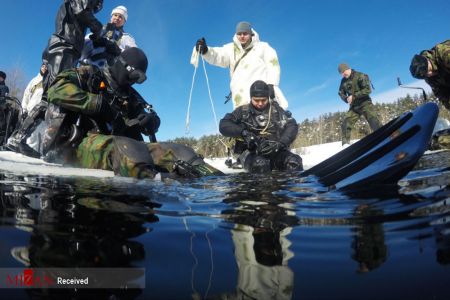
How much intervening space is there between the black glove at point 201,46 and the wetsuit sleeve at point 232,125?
1.39 metres

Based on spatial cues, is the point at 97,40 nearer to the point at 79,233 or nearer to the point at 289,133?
the point at 289,133

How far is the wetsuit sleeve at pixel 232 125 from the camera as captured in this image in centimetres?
432

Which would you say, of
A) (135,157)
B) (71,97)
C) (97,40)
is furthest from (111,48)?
(135,157)

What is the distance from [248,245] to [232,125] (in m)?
3.65

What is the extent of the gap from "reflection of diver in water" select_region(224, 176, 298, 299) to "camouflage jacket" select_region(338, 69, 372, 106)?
6.57m

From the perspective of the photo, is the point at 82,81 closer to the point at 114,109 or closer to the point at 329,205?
the point at 114,109

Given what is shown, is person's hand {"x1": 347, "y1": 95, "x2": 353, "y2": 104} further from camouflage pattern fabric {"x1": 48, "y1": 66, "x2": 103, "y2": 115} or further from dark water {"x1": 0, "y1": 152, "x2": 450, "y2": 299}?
dark water {"x1": 0, "y1": 152, "x2": 450, "y2": 299}

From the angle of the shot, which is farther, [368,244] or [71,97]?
[71,97]

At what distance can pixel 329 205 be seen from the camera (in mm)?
1177

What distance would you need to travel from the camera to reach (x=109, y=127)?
3.14 m

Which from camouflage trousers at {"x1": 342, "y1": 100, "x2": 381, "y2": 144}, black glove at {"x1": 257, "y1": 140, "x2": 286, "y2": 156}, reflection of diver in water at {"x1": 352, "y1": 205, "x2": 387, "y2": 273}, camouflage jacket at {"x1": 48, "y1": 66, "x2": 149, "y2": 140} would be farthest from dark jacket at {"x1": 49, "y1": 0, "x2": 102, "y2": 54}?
camouflage trousers at {"x1": 342, "y1": 100, "x2": 381, "y2": 144}

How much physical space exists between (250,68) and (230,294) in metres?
5.03

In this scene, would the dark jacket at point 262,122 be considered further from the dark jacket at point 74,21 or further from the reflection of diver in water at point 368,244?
the reflection of diver in water at point 368,244

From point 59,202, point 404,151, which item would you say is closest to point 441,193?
point 404,151
